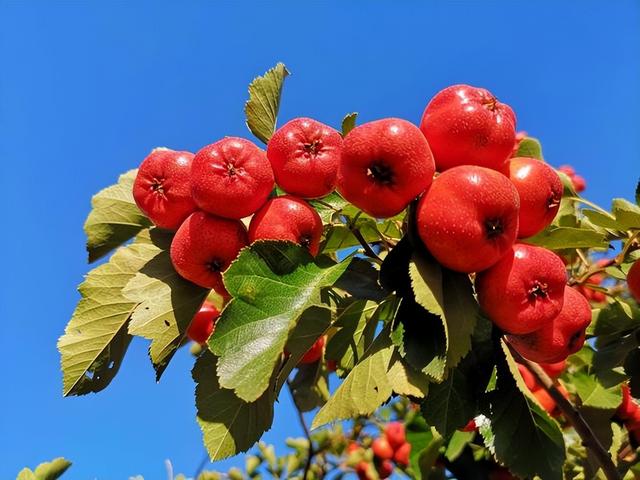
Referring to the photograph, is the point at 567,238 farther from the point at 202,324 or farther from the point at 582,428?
the point at 202,324

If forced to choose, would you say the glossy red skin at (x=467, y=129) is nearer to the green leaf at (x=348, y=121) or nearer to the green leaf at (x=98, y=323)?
the green leaf at (x=348, y=121)

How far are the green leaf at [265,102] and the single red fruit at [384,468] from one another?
3.45 meters

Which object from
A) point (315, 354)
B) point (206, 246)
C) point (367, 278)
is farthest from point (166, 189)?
point (315, 354)

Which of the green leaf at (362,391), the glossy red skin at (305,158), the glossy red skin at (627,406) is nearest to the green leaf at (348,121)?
the glossy red skin at (305,158)

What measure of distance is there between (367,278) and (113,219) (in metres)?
1.05

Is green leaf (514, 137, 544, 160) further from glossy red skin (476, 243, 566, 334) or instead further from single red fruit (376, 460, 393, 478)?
single red fruit (376, 460, 393, 478)

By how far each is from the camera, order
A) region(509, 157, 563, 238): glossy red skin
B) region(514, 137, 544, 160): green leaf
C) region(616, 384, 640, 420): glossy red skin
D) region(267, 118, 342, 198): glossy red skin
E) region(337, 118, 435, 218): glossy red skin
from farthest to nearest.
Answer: region(616, 384, 640, 420): glossy red skin
region(514, 137, 544, 160): green leaf
region(267, 118, 342, 198): glossy red skin
region(509, 157, 563, 238): glossy red skin
region(337, 118, 435, 218): glossy red skin

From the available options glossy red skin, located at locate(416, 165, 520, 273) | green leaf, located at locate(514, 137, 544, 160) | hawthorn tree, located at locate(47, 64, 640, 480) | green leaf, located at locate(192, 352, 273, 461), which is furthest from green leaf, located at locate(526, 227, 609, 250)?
green leaf, located at locate(192, 352, 273, 461)

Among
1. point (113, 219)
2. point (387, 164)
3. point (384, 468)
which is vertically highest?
point (387, 164)

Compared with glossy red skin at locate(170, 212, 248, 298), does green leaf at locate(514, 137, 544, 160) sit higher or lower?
higher

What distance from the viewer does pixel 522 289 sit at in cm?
142

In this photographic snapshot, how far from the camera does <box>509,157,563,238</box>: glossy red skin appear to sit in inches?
60.4

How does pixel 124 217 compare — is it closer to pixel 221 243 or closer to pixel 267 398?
pixel 221 243

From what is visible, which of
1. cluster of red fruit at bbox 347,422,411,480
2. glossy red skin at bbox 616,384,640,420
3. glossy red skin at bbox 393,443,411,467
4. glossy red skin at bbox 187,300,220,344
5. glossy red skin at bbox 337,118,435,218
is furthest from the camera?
cluster of red fruit at bbox 347,422,411,480
